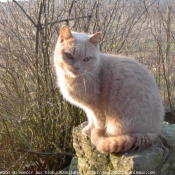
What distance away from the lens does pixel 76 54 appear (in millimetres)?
1939

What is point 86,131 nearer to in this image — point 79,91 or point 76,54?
point 79,91

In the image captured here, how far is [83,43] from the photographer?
1992mm

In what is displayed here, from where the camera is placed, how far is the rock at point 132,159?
181 centimetres

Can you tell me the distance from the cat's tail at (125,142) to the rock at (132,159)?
61 millimetres

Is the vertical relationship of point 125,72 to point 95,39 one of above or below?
below

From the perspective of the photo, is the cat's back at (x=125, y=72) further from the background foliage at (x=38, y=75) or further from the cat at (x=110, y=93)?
the background foliage at (x=38, y=75)

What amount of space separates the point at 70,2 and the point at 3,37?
872 mm

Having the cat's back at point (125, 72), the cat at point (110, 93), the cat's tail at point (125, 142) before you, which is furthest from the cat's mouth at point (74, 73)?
the cat's tail at point (125, 142)

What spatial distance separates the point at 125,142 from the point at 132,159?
131 mm

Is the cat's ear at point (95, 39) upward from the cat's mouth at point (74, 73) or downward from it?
upward

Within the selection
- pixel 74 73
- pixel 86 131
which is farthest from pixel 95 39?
pixel 86 131

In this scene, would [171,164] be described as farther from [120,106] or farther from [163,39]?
[163,39]

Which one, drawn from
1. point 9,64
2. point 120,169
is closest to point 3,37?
point 9,64

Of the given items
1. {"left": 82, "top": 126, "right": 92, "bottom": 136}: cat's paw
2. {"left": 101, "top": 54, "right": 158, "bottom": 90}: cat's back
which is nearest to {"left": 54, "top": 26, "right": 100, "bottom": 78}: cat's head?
{"left": 101, "top": 54, "right": 158, "bottom": 90}: cat's back
